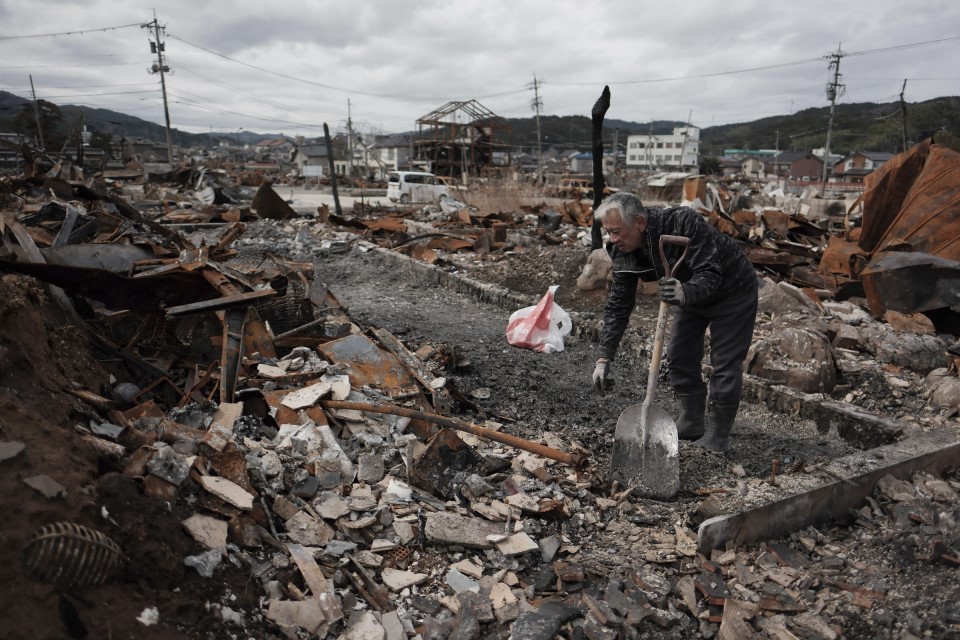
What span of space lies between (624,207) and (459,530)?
1926 millimetres

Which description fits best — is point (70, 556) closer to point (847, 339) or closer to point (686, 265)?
point (686, 265)

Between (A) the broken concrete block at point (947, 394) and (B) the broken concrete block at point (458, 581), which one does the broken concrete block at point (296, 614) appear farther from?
(A) the broken concrete block at point (947, 394)

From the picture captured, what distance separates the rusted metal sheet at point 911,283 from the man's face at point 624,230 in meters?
4.20

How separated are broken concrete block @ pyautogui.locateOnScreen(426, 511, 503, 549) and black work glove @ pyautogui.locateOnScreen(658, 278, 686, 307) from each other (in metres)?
1.49

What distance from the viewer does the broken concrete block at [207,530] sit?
7.23 ft

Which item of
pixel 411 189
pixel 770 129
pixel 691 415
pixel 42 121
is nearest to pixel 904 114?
pixel 411 189

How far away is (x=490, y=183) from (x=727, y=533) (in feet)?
59.4

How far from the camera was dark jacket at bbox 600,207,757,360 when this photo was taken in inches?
129

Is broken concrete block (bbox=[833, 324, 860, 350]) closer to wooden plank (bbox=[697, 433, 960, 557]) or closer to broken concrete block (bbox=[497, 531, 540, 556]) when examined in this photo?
wooden plank (bbox=[697, 433, 960, 557])

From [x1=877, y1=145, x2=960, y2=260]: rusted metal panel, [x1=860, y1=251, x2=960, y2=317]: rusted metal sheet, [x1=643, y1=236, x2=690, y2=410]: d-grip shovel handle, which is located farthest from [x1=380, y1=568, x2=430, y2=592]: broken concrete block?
[x1=877, y1=145, x2=960, y2=260]: rusted metal panel

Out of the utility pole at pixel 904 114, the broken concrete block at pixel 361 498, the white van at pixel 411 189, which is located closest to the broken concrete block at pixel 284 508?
the broken concrete block at pixel 361 498

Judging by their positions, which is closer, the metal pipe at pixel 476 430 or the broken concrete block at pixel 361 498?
the broken concrete block at pixel 361 498

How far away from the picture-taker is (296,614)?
2.13m

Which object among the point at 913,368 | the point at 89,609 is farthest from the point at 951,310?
the point at 89,609
